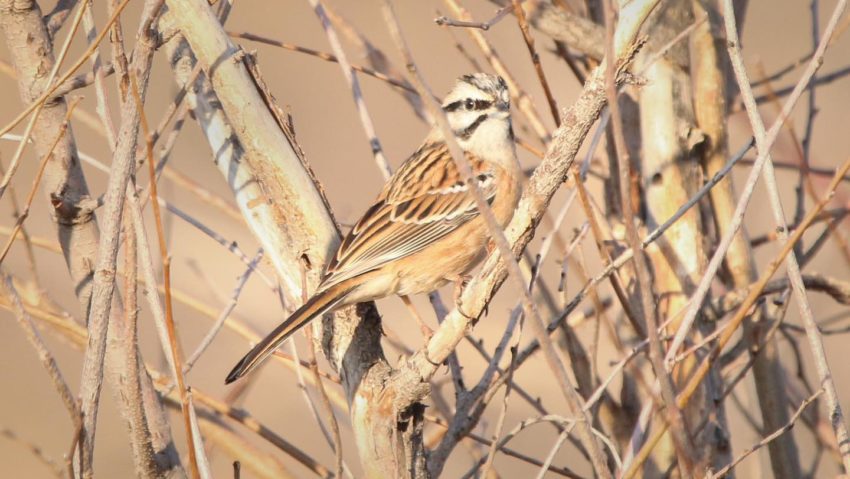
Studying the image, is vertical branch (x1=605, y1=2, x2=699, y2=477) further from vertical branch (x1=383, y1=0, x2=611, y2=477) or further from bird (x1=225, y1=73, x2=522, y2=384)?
bird (x1=225, y1=73, x2=522, y2=384)

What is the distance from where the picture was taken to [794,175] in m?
10.1

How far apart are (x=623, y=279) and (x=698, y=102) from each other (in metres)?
0.86

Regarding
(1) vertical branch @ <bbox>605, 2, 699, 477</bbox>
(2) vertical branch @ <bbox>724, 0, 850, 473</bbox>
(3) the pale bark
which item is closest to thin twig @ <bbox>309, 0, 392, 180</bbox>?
(3) the pale bark

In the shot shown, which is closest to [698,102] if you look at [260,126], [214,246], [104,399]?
[260,126]

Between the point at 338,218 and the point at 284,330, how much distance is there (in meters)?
4.20

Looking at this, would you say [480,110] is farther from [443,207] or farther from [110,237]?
[110,237]

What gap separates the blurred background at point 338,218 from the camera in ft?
25.3

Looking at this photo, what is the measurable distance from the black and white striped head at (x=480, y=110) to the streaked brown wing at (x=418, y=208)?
12 cm

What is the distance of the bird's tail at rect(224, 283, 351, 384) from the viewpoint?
3542 millimetres

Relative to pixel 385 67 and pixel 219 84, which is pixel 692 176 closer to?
pixel 385 67

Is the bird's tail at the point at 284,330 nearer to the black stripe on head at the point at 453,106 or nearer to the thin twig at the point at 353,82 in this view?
the thin twig at the point at 353,82

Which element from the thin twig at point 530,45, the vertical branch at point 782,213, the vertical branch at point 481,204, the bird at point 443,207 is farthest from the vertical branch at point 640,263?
the bird at point 443,207

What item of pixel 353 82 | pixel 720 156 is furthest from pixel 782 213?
pixel 353 82

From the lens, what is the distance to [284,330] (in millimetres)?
3611
